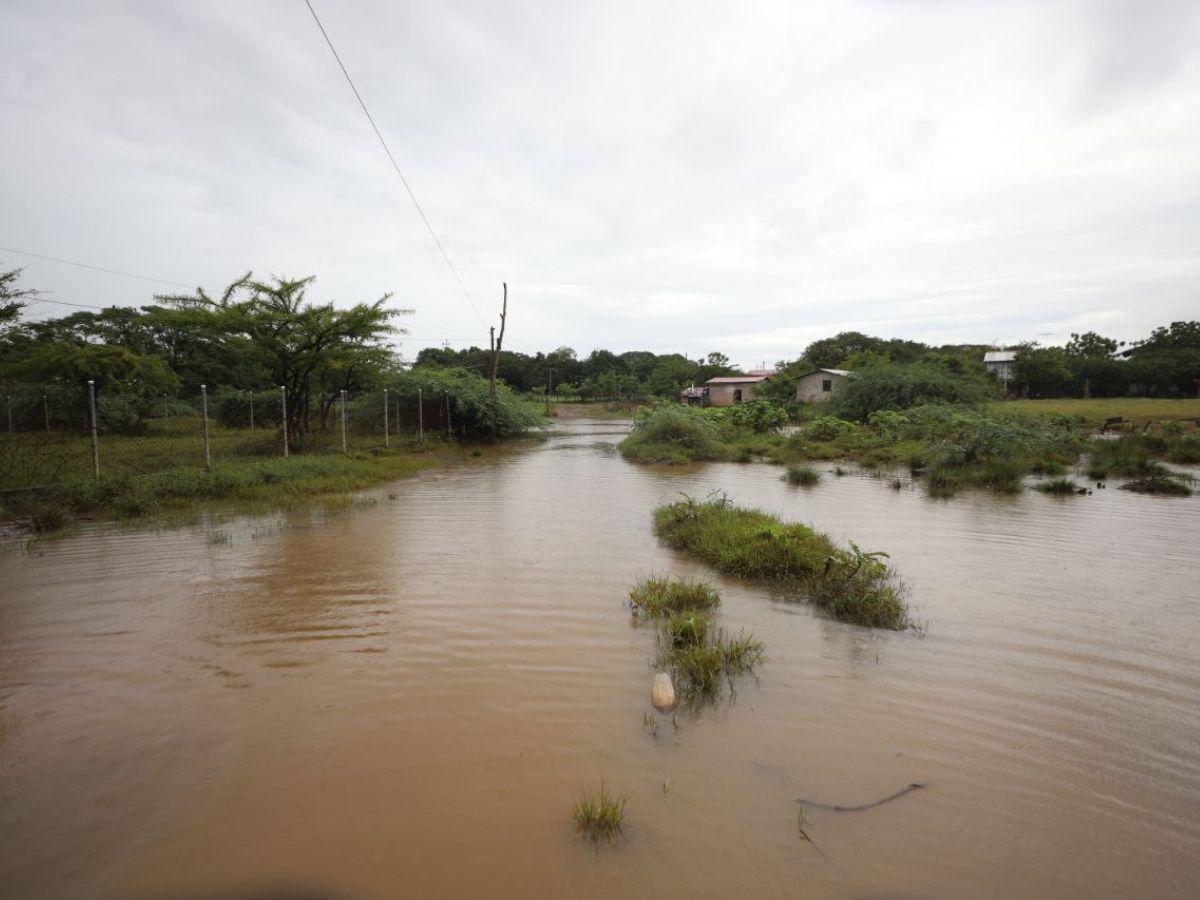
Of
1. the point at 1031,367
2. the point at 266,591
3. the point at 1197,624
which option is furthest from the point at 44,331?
the point at 1031,367

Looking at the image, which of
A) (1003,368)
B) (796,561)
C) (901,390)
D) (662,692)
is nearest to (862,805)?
(662,692)

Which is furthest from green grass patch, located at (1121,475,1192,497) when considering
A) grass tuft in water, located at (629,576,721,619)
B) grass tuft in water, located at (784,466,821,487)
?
grass tuft in water, located at (629,576,721,619)

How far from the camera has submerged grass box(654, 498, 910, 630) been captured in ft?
17.7

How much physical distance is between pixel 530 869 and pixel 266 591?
443cm

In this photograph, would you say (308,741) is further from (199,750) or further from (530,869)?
(530,869)

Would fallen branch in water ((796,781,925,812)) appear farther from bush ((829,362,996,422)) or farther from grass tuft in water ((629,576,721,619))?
bush ((829,362,996,422))

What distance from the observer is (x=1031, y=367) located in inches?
1737

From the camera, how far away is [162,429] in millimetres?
20312

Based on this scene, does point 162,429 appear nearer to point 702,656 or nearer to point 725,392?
point 702,656

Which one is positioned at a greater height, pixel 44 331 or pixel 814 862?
pixel 44 331

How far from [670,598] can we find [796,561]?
5.67 ft

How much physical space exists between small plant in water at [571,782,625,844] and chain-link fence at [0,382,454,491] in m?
9.45

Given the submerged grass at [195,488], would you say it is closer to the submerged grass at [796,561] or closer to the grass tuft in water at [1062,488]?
the submerged grass at [796,561]

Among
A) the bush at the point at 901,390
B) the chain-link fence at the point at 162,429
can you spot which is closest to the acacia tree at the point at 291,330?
the chain-link fence at the point at 162,429
